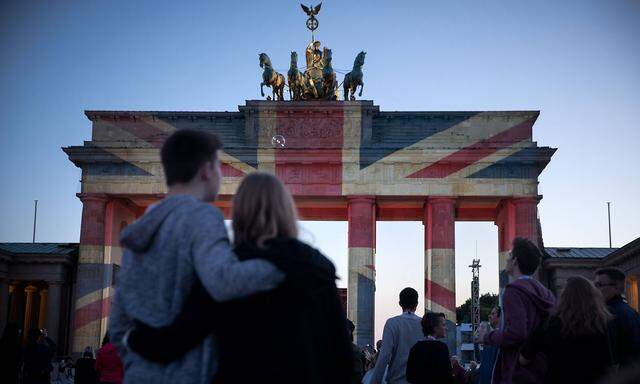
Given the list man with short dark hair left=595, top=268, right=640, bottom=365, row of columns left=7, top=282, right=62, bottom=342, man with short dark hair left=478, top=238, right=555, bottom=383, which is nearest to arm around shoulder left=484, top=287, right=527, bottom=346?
man with short dark hair left=478, top=238, right=555, bottom=383

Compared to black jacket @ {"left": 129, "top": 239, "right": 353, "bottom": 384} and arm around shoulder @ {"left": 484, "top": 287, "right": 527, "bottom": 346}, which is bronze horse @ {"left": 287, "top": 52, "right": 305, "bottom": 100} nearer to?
arm around shoulder @ {"left": 484, "top": 287, "right": 527, "bottom": 346}

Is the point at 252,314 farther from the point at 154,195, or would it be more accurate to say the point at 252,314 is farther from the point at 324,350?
the point at 154,195

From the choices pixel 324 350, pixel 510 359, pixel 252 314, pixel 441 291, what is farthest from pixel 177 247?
pixel 441 291

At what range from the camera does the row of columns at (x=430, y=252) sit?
3975 cm

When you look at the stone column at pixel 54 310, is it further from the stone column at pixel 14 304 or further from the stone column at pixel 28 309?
the stone column at pixel 14 304

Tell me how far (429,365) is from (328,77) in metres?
34.9

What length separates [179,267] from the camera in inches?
147

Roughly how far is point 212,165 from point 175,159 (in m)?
0.19

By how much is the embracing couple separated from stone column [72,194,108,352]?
38.0 meters

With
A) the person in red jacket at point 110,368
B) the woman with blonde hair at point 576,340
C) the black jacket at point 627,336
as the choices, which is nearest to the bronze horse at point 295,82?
the person in red jacket at point 110,368

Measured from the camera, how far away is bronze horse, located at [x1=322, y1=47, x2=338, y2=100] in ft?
138

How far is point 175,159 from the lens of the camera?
4008 mm

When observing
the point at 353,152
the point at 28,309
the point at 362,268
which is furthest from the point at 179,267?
the point at 28,309

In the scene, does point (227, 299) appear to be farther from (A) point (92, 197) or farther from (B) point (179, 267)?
(A) point (92, 197)
